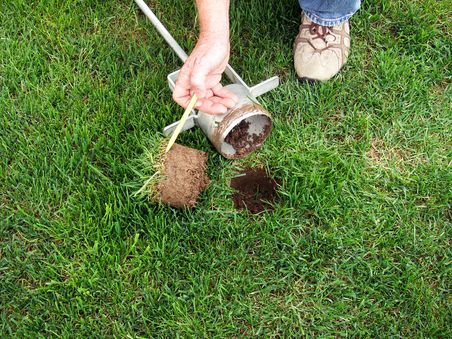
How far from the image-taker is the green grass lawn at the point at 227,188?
2.06 meters

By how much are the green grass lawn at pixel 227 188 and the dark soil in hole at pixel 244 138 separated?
0.23 ft

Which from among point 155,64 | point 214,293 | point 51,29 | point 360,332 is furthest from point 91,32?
point 360,332

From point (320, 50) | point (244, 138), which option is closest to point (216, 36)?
point (244, 138)

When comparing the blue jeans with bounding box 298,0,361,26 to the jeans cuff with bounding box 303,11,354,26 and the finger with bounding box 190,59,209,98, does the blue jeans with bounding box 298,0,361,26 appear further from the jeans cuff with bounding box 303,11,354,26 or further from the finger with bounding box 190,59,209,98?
the finger with bounding box 190,59,209,98

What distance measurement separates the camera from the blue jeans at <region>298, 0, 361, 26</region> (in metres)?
2.59

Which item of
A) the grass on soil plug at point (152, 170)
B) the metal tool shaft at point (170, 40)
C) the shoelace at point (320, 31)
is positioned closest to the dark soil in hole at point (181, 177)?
the grass on soil plug at point (152, 170)

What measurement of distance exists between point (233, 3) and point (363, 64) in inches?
28.6

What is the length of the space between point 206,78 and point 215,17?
23 cm

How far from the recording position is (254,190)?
2367 mm

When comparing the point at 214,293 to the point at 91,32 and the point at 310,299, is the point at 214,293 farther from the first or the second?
the point at 91,32

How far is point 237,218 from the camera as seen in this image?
2.25 m

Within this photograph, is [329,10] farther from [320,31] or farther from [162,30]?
[162,30]

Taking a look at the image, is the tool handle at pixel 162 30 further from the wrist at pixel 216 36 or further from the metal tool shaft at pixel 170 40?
the wrist at pixel 216 36

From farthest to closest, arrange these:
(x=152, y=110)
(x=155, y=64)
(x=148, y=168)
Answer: (x=155, y=64) < (x=152, y=110) < (x=148, y=168)
